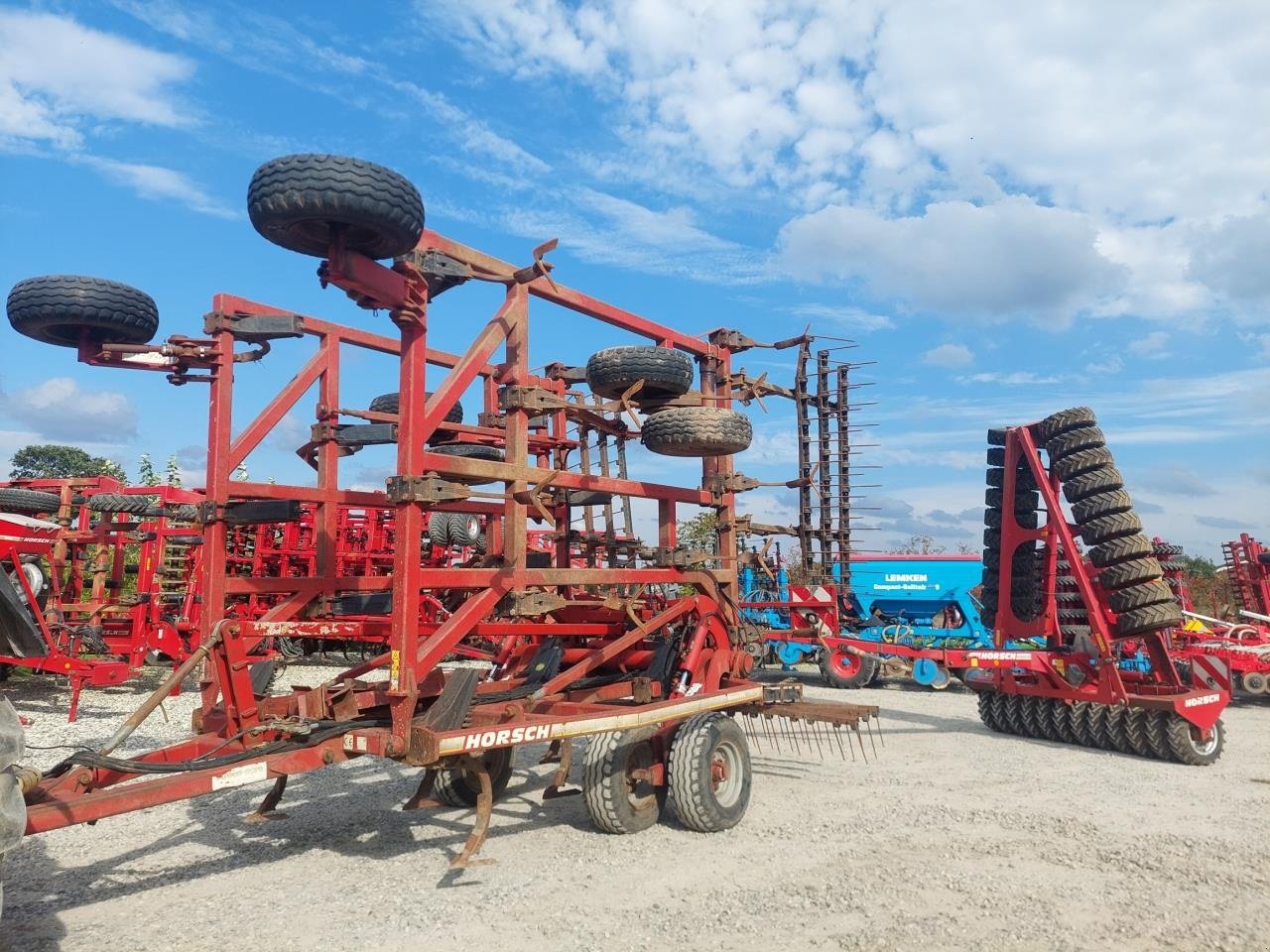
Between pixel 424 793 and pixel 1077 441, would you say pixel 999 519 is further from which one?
pixel 424 793

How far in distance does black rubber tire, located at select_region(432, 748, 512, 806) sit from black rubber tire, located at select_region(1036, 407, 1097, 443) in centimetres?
639

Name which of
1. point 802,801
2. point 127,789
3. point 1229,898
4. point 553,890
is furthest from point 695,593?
point 127,789

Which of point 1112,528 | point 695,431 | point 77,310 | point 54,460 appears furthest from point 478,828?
point 54,460

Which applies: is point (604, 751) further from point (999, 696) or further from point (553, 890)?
point (999, 696)

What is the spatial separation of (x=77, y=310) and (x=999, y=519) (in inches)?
360

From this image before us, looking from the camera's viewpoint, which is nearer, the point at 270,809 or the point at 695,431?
the point at 270,809

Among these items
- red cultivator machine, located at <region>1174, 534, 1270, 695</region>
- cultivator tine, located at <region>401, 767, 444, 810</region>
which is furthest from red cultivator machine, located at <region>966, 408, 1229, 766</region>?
cultivator tine, located at <region>401, 767, 444, 810</region>

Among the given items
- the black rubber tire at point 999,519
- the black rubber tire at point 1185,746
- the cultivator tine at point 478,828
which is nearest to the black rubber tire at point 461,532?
the black rubber tire at point 999,519

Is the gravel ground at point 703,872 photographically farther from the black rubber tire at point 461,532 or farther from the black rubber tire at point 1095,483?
the black rubber tire at point 461,532

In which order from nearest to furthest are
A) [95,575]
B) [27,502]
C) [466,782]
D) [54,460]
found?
[466,782], [95,575], [27,502], [54,460]

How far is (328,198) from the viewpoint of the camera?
4.33m

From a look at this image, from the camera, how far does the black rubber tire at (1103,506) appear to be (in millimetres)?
8922

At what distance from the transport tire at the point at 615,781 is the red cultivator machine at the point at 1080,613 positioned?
4.66m

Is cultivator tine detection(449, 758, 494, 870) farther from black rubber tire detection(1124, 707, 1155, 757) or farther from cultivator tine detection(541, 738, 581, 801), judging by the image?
black rubber tire detection(1124, 707, 1155, 757)
